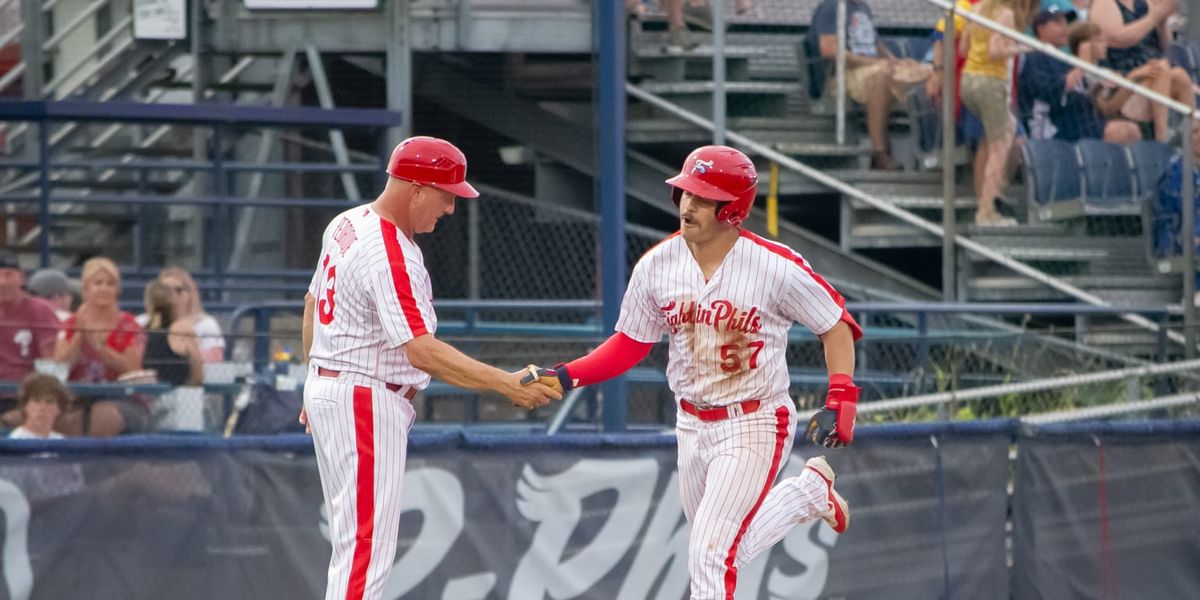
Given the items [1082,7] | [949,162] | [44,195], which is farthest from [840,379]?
[1082,7]

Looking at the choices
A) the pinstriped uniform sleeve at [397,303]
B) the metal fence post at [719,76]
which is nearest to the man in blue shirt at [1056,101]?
the metal fence post at [719,76]

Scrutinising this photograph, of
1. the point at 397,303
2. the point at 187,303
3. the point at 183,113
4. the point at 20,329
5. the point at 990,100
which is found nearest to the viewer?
the point at 397,303

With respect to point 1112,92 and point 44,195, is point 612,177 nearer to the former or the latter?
point 44,195

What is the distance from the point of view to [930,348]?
981 cm

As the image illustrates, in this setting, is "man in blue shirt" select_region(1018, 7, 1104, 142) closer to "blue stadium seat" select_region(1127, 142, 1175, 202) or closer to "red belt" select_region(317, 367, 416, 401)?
"blue stadium seat" select_region(1127, 142, 1175, 202)

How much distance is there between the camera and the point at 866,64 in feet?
40.0

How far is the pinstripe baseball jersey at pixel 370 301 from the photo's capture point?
5.79m

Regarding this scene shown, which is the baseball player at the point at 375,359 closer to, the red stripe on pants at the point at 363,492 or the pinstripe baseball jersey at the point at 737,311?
the red stripe on pants at the point at 363,492

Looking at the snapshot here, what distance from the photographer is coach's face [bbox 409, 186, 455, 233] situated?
599 centimetres

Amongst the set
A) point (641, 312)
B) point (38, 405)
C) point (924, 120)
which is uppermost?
point (924, 120)

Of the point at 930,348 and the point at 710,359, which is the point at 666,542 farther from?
the point at 930,348

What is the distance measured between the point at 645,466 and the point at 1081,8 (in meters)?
7.09

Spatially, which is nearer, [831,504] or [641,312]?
[641,312]

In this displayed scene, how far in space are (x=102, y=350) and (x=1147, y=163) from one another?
262 inches
